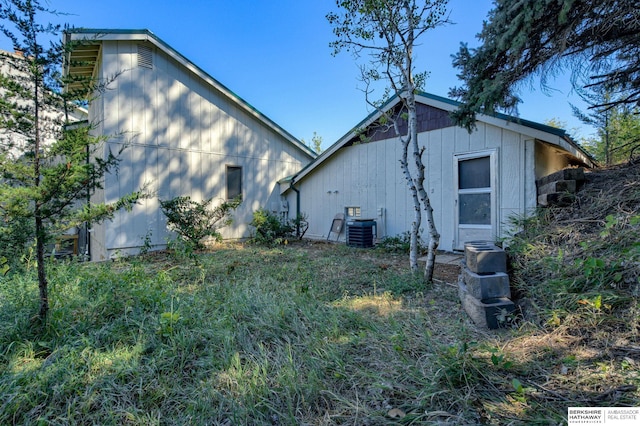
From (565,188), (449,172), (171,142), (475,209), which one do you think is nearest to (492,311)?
(565,188)

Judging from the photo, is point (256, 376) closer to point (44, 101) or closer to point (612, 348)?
point (612, 348)

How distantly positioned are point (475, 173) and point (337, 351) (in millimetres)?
5262

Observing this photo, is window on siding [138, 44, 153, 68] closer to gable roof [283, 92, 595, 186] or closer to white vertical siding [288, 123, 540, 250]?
white vertical siding [288, 123, 540, 250]

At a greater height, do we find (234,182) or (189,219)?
(234,182)

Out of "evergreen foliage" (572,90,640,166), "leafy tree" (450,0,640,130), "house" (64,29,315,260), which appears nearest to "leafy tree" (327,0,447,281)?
"leafy tree" (450,0,640,130)

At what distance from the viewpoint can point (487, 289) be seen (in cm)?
251

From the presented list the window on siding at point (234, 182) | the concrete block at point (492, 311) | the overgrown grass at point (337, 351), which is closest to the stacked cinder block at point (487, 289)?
the concrete block at point (492, 311)

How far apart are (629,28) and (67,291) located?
710 centimetres

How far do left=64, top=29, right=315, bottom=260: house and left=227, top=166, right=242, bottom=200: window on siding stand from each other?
3 cm

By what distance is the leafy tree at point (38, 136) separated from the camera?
7.23ft

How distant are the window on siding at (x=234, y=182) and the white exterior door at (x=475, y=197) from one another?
20.9ft

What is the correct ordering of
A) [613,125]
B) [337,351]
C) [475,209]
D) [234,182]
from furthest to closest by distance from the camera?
[234,182] → [613,125] → [475,209] → [337,351]

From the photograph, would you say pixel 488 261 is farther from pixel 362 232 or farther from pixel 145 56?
pixel 145 56

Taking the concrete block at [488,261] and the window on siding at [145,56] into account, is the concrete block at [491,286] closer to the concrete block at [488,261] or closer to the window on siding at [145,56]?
the concrete block at [488,261]
